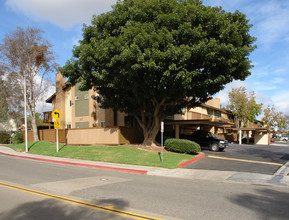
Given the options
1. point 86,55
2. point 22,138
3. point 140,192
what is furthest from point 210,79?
point 22,138

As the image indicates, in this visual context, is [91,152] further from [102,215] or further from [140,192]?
[102,215]

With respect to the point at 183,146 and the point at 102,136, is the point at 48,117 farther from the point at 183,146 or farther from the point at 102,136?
the point at 183,146

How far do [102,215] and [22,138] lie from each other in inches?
1135

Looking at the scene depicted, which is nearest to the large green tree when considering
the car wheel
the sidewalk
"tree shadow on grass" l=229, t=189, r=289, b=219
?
the sidewalk

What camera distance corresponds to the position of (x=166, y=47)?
14.1m

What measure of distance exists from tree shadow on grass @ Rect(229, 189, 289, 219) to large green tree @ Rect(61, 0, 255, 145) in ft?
25.6

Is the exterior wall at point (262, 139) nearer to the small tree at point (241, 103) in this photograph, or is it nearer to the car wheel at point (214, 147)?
the small tree at point (241, 103)

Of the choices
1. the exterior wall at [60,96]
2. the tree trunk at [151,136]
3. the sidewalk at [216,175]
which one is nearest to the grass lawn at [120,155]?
the sidewalk at [216,175]

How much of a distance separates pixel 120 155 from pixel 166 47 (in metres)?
7.89

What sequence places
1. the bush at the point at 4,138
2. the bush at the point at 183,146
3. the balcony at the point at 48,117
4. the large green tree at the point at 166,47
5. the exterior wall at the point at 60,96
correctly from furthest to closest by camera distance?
the bush at the point at 4,138 → the balcony at the point at 48,117 → the exterior wall at the point at 60,96 → the bush at the point at 183,146 → the large green tree at the point at 166,47

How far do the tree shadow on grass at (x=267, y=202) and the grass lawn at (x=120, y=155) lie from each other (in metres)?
6.26

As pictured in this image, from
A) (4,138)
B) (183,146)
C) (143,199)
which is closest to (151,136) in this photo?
(183,146)

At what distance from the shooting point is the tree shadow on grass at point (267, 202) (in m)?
5.91

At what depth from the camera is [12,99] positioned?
31.5 m
